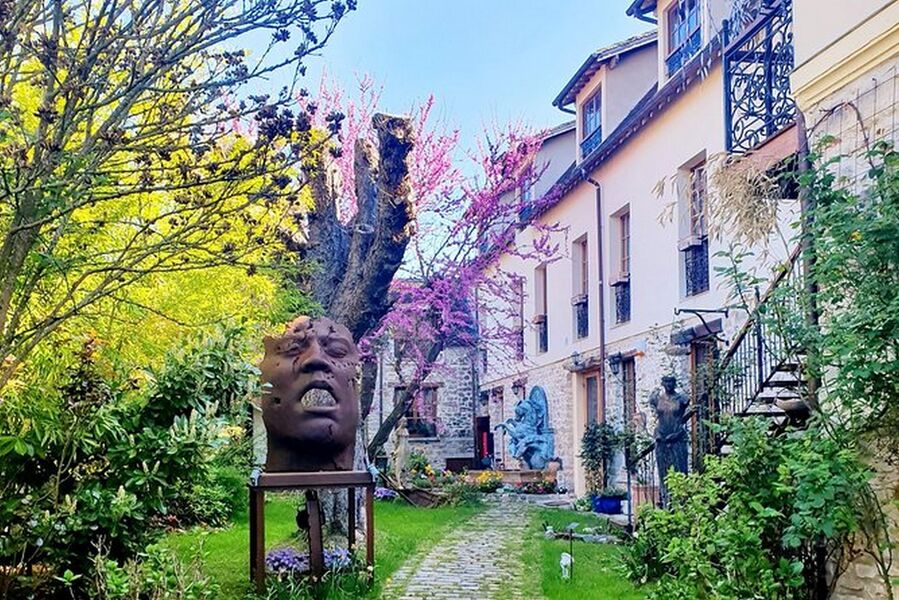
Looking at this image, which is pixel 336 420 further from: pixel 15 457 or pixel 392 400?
pixel 392 400

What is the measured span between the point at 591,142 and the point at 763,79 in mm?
8351

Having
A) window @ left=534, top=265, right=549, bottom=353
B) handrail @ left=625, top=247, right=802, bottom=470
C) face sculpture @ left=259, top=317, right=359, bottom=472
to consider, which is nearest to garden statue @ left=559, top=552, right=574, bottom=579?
handrail @ left=625, top=247, right=802, bottom=470

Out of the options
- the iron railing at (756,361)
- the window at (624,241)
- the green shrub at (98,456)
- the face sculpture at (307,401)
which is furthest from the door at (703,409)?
the green shrub at (98,456)

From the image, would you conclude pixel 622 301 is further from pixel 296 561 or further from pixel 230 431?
pixel 296 561

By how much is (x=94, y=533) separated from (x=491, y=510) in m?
10.1

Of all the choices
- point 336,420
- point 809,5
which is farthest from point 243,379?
point 809,5

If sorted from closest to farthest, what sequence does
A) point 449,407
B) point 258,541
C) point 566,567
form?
point 258,541, point 566,567, point 449,407

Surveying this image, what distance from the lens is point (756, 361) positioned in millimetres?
8469

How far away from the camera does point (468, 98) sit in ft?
57.7

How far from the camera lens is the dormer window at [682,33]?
1204 cm

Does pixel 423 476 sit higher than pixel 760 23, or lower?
lower

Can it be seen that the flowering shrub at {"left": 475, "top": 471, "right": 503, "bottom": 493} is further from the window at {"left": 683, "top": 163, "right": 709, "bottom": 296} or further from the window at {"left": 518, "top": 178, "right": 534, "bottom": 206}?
the window at {"left": 683, "top": 163, "right": 709, "bottom": 296}

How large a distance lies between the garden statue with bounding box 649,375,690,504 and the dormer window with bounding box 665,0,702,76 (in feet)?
16.4

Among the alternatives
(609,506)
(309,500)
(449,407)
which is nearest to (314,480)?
(309,500)
